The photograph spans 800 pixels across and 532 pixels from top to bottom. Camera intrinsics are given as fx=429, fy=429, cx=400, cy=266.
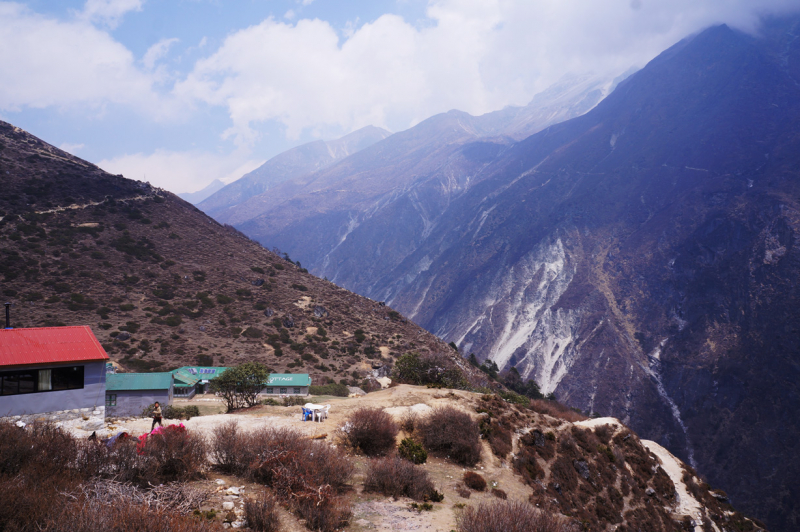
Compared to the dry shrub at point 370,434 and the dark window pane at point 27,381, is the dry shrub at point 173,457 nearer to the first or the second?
the dark window pane at point 27,381

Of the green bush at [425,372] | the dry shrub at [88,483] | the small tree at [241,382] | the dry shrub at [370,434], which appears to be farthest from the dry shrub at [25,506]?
the green bush at [425,372]

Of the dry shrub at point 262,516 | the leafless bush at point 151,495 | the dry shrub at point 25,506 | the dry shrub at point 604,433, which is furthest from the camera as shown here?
the dry shrub at point 604,433

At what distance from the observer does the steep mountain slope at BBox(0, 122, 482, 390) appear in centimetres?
4562

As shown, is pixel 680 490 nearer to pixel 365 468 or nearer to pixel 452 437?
pixel 452 437

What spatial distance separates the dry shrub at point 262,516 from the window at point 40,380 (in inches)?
403

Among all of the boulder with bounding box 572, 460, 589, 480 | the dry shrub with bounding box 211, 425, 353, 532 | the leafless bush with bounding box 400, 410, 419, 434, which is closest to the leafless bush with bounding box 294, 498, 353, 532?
→ the dry shrub with bounding box 211, 425, 353, 532

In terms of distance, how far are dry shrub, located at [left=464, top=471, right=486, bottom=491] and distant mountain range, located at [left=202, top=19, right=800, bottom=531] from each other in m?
67.8

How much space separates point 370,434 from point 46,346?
1201 centimetres

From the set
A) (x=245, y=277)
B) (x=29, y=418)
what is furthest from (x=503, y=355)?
(x=29, y=418)

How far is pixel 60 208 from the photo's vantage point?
60094 mm

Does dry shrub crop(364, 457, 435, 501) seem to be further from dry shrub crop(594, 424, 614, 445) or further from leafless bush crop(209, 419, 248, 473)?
dry shrub crop(594, 424, 614, 445)

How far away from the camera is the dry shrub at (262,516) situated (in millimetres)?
8570

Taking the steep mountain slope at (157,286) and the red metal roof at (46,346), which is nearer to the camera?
the red metal roof at (46,346)

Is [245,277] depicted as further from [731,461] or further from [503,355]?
[731,461]
